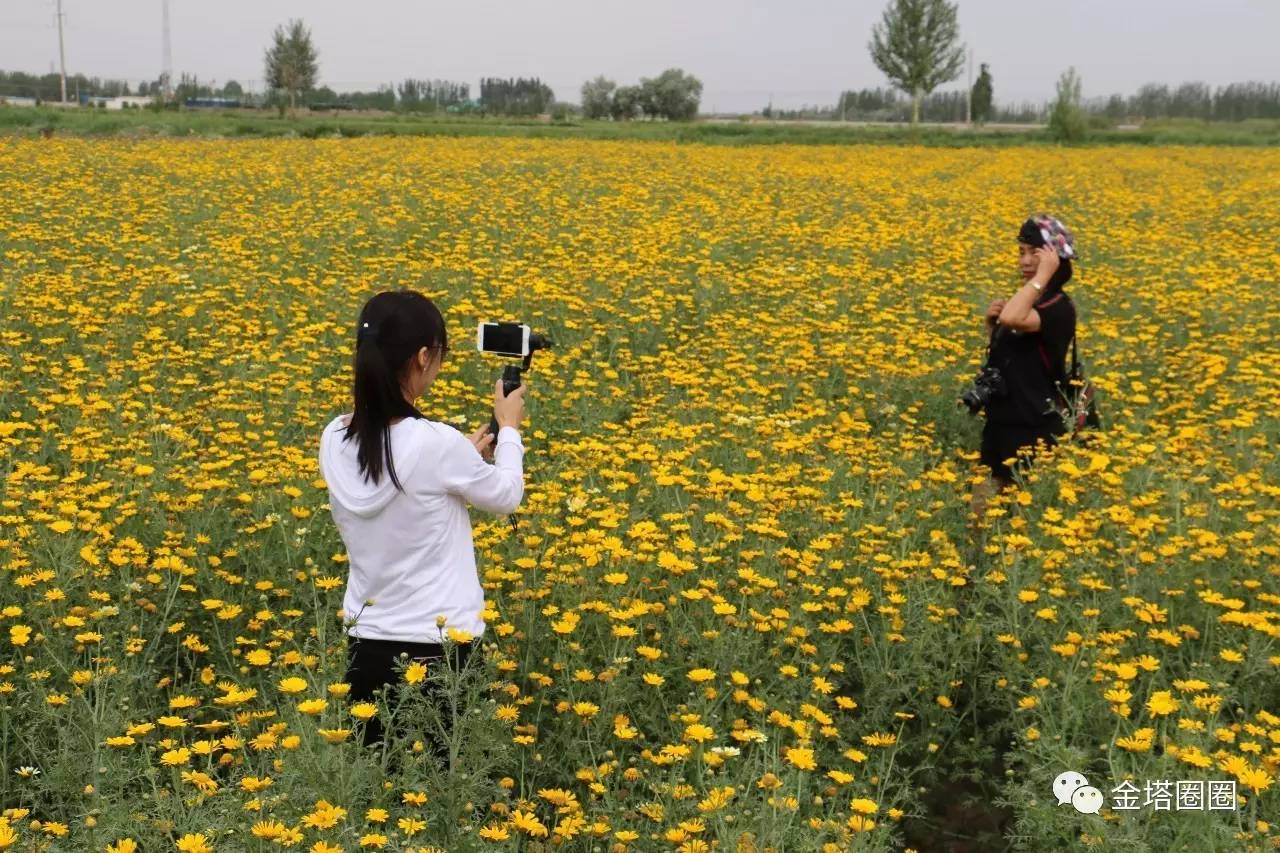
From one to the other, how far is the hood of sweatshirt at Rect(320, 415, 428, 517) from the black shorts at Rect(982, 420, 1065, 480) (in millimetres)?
3290

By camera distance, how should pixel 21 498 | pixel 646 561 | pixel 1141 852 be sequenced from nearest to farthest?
pixel 1141 852, pixel 646 561, pixel 21 498

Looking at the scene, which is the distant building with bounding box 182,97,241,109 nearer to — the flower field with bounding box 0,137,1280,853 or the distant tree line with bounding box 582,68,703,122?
the distant tree line with bounding box 582,68,703,122

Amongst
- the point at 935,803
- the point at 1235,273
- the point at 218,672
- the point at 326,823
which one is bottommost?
the point at 935,803

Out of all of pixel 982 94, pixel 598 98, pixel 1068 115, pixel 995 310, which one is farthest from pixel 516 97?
pixel 995 310

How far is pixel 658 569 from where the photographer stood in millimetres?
3850

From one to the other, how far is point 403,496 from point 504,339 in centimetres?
50

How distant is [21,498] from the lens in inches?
157

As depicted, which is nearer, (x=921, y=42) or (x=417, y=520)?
(x=417, y=520)

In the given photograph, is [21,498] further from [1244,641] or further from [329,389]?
[1244,641]

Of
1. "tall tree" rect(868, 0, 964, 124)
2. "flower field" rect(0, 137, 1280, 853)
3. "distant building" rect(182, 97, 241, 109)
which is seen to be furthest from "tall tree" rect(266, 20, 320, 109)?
"flower field" rect(0, 137, 1280, 853)

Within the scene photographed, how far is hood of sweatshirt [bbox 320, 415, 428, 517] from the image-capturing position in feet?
9.03

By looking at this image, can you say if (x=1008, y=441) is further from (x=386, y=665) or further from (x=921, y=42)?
(x=921, y=42)

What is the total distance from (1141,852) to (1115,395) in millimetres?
4428

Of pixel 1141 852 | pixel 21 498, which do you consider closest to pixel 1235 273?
pixel 1141 852
